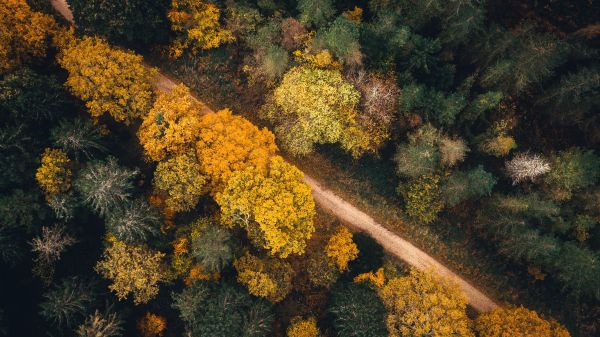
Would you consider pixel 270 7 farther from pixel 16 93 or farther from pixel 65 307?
pixel 65 307

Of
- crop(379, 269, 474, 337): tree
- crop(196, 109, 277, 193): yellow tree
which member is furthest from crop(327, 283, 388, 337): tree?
crop(196, 109, 277, 193): yellow tree

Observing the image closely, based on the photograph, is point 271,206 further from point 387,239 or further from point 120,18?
point 120,18

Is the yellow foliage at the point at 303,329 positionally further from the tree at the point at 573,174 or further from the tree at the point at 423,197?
the tree at the point at 573,174

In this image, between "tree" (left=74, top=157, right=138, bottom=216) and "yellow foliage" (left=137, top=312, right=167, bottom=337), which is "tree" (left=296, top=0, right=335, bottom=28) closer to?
"tree" (left=74, top=157, right=138, bottom=216)

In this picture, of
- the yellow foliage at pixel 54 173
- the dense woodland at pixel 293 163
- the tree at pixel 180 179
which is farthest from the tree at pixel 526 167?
the yellow foliage at pixel 54 173

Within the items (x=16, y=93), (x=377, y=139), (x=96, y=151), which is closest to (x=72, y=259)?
(x=96, y=151)

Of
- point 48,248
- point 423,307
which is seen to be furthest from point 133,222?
point 423,307
